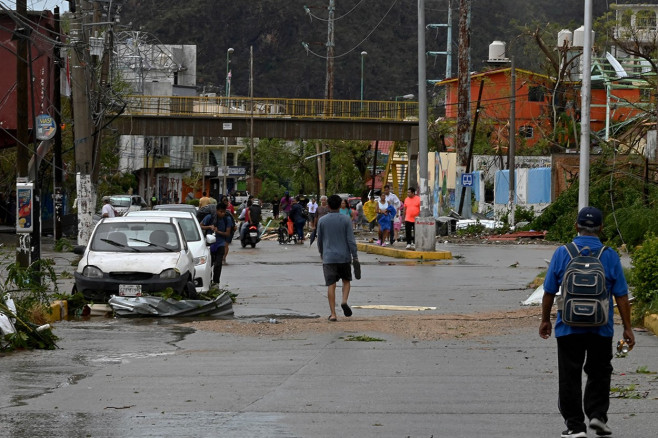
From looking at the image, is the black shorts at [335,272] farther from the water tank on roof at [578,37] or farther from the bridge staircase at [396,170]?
the water tank on roof at [578,37]

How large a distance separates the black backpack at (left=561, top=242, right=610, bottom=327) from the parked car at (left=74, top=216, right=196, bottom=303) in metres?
9.79

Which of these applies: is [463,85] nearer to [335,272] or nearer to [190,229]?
[190,229]

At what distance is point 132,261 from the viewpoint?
16.7m

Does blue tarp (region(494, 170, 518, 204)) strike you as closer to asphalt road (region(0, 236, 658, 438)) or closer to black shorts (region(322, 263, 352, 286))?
asphalt road (region(0, 236, 658, 438))

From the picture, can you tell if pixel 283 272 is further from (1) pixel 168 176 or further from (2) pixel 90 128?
(1) pixel 168 176

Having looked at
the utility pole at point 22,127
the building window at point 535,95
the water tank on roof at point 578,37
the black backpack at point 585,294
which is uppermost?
the water tank on roof at point 578,37

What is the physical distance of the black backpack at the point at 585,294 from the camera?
Result: 24.8ft

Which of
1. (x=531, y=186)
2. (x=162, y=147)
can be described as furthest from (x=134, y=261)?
(x=162, y=147)

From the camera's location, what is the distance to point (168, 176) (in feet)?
343

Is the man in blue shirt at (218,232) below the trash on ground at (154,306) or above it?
above

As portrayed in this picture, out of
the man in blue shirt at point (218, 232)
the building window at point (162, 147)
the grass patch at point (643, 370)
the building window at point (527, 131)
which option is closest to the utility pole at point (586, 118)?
the man in blue shirt at point (218, 232)

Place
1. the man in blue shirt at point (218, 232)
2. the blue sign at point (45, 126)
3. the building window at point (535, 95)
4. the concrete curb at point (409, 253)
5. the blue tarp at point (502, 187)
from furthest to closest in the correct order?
the building window at point (535, 95) → the blue tarp at point (502, 187) → the concrete curb at point (409, 253) → the blue sign at point (45, 126) → the man in blue shirt at point (218, 232)

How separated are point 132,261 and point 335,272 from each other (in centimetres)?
332

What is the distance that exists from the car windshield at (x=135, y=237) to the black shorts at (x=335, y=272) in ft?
10.2
